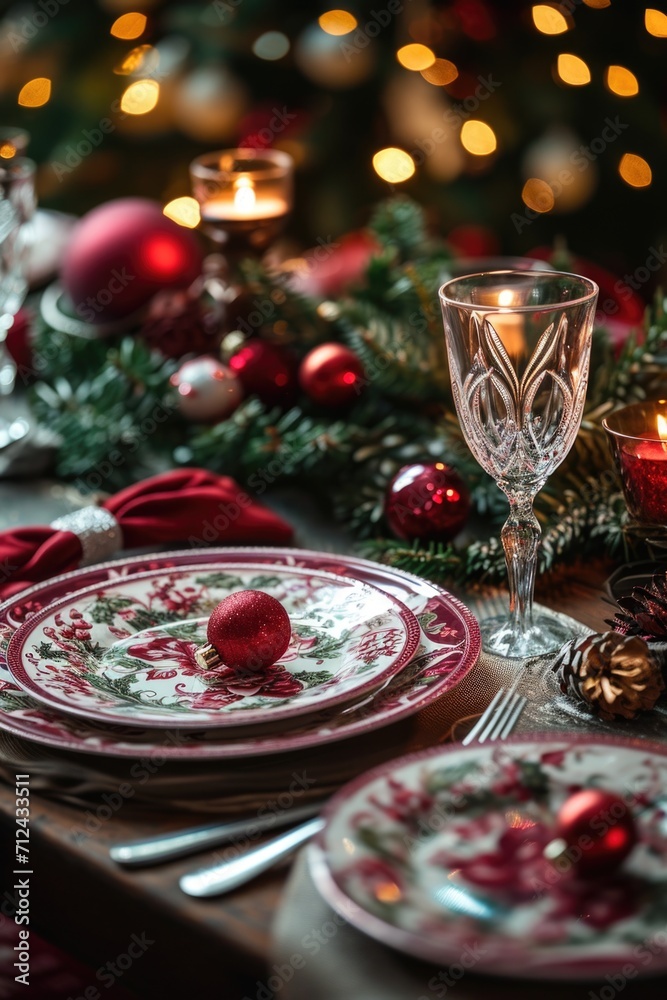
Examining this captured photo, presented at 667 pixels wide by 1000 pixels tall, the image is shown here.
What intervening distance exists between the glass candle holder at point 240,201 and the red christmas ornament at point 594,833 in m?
0.94

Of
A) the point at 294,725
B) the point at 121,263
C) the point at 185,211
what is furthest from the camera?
the point at 185,211

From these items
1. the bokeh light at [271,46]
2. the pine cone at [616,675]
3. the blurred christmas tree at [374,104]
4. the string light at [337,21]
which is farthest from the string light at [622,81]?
the pine cone at [616,675]

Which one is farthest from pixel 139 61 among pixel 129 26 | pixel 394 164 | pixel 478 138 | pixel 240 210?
pixel 240 210

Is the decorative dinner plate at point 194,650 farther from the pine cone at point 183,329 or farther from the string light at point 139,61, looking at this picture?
the string light at point 139,61

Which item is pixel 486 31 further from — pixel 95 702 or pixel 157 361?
pixel 95 702

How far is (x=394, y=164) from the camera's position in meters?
2.22

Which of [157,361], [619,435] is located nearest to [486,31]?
[157,361]

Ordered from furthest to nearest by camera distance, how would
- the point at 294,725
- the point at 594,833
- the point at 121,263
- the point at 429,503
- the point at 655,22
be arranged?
the point at 655,22, the point at 121,263, the point at 429,503, the point at 294,725, the point at 594,833

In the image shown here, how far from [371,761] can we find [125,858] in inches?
6.1

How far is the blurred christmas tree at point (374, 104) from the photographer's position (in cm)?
189

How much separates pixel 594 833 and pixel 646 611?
0.27 metres

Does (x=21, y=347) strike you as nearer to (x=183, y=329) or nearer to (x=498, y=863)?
(x=183, y=329)

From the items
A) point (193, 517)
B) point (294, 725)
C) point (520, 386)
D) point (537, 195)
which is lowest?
point (537, 195)

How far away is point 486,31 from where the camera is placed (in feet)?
6.44
